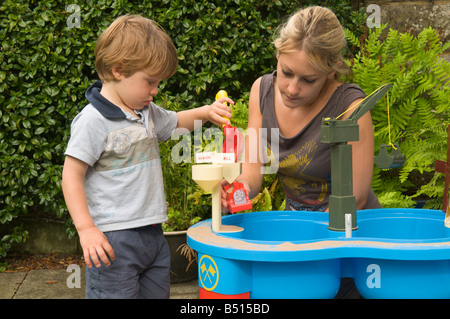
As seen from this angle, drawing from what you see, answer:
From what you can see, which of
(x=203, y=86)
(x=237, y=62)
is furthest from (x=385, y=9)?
(x=203, y=86)

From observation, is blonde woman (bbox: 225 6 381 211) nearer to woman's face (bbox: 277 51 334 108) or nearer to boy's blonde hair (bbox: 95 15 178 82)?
woman's face (bbox: 277 51 334 108)

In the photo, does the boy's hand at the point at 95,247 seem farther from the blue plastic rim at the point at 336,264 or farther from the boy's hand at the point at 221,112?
the boy's hand at the point at 221,112

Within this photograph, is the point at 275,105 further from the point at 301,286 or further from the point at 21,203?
the point at 21,203

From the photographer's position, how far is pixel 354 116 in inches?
59.6

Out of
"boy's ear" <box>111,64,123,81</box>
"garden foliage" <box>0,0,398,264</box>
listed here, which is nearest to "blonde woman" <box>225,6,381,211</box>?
"boy's ear" <box>111,64,123,81</box>

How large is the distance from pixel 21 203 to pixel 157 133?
2.19 meters

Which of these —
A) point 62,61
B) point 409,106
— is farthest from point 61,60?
point 409,106

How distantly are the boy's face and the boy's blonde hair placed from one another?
0.06 ft

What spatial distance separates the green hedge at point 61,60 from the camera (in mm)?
3762

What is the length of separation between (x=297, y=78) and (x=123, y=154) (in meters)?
0.71

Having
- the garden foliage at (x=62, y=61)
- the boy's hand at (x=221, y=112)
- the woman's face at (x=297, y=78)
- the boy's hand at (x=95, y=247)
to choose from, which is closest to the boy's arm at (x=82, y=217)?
the boy's hand at (x=95, y=247)

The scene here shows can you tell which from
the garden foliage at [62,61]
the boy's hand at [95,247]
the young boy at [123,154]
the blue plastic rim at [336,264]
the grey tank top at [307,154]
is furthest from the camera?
the garden foliage at [62,61]

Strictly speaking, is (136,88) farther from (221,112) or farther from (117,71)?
(221,112)

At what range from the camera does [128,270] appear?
1.83 meters
